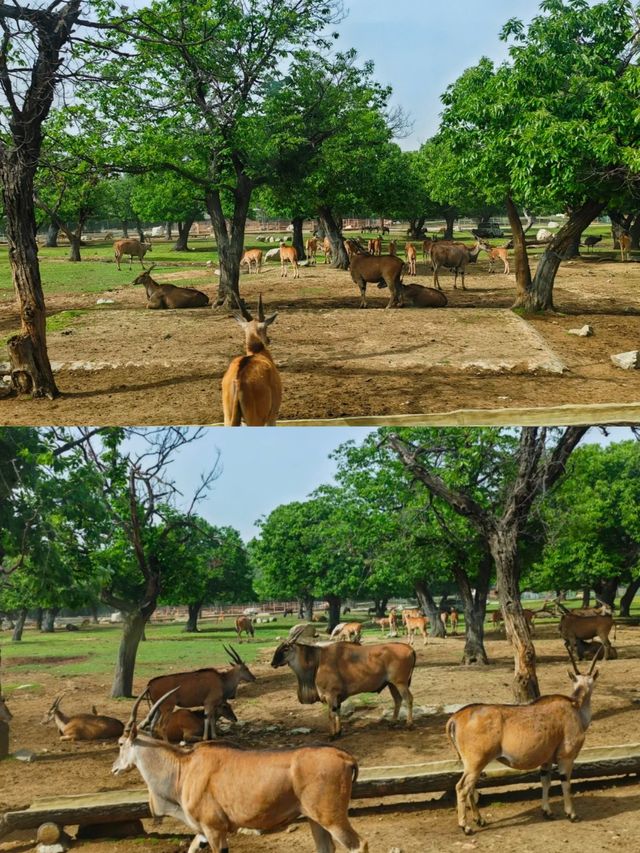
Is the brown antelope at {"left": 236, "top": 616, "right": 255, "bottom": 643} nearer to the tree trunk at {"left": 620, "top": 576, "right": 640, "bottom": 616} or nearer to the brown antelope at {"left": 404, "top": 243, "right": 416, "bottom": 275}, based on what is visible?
the tree trunk at {"left": 620, "top": 576, "right": 640, "bottom": 616}

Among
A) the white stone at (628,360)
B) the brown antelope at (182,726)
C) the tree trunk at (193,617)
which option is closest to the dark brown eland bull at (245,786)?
the brown antelope at (182,726)

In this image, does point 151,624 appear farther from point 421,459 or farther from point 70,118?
point 70,118

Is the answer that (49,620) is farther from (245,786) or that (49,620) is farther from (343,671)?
(245,786)

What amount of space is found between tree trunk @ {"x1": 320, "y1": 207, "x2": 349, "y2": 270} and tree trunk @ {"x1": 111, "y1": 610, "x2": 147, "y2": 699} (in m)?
16.8

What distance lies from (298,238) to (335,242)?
1381 mm

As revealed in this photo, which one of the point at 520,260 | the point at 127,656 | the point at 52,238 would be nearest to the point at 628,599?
the point at 520,260

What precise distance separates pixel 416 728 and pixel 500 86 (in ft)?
32.7

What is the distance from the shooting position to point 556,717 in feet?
24.9

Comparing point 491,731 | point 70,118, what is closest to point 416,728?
point 491,731

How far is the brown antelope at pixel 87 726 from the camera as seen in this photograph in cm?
905

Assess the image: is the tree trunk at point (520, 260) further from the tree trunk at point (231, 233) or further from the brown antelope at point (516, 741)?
the brown antelope at point (516, 741)

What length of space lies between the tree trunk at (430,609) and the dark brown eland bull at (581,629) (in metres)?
1.70

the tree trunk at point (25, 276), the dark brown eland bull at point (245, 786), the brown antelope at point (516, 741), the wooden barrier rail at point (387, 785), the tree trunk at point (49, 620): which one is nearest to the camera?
the dark brown eland bull at point (245, 786)

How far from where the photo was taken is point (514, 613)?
960cm
